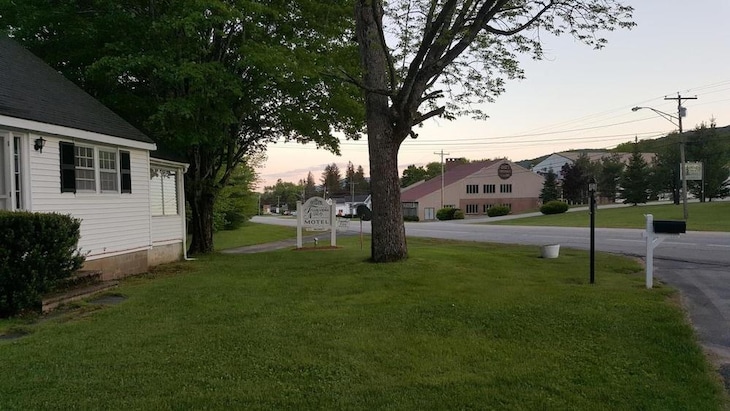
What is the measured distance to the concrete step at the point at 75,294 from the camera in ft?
24.0

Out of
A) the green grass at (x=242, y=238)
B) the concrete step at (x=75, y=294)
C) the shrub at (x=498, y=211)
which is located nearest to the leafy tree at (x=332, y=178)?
the shrub at (x=498, y=211)

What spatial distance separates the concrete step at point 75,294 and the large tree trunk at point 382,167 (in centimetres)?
535

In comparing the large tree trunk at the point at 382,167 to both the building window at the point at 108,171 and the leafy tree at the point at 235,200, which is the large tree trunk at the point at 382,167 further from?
the leafy tree at the point at 235,200

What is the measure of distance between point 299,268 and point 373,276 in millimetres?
2400

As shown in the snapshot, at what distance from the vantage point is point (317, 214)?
19188mm

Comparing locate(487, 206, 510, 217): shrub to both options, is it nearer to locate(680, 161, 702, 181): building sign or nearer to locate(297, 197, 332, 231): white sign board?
locate(680, 161, 702, 181): building sign

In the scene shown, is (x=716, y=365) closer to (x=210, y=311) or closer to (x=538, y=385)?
(x=538, y=385)

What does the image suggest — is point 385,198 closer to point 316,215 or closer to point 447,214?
point 316,215

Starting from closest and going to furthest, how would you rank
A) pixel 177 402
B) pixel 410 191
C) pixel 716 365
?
pixel 177 402, pixel 716 365, pixel 410 191

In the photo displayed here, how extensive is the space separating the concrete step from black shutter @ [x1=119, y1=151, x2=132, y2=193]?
2655 millimetres

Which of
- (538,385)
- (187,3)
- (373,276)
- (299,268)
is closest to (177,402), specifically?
(538,385)

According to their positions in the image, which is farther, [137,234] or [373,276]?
[137,234]

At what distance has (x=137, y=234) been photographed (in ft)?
38.5

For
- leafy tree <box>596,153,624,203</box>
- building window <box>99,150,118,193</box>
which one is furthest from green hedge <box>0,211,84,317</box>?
leafy tree <box>596,153,624,203</box>
